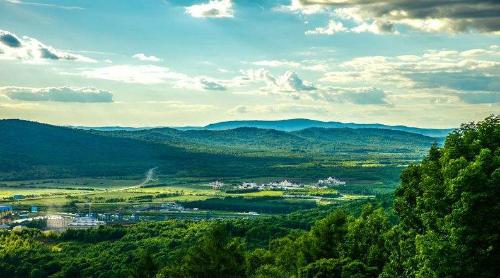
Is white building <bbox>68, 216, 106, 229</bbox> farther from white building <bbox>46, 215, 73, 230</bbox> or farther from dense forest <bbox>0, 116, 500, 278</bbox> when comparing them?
dense forest <bbox>0, 116, 500, 278</bbox>

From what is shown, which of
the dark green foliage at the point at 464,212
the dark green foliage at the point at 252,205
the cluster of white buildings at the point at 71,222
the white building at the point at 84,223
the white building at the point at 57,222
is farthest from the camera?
the dark green foliage at the point at 252,205

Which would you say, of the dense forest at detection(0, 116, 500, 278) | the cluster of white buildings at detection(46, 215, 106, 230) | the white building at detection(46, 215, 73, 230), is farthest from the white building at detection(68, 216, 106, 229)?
the dense forest at detection(0, 116, 500, 278)

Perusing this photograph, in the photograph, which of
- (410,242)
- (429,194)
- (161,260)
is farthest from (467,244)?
(161,260)

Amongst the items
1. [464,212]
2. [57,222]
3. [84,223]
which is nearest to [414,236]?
[464,212]

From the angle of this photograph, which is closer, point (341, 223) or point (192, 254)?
point (192, 254)

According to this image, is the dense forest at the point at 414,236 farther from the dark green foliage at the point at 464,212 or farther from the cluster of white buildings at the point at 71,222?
the cluster of white buildings at the point at 71,222

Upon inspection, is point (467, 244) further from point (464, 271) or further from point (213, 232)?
point (213, 232)

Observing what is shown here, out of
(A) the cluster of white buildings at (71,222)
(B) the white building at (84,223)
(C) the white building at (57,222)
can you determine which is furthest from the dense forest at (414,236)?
(C) the white building at (57,222)

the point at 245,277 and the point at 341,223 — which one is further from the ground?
the point at 341,223

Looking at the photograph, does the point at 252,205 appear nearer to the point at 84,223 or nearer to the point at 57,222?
the point at 84,223

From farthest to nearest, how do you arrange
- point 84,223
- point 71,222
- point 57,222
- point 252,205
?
1. point 252,205
2. point 71,222
3. point 57,222
4. point 84,223

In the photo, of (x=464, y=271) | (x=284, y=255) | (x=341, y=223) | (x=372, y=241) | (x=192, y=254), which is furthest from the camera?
(x=284, y=255)
